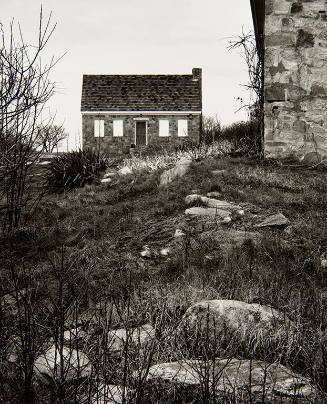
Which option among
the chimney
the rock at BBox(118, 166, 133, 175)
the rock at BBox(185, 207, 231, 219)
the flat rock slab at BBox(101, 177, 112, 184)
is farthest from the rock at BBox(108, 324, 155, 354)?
the chimney

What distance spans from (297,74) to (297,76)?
34mm

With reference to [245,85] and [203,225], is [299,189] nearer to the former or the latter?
[203,225]

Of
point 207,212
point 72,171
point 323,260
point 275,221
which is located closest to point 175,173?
point 207,212

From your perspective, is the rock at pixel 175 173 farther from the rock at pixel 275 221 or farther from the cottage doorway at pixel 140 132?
the cottage doorway at pixel 140 132

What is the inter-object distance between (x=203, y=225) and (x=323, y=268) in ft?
4.67

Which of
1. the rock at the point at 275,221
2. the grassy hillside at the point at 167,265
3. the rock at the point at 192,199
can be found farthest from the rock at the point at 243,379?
the rock at the point at 192,199

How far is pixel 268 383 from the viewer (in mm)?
2477

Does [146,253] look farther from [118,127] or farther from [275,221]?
[118,127]

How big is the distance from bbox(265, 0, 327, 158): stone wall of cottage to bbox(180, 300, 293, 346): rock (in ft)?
16.4

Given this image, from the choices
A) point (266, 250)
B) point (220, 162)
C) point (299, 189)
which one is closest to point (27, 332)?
point (266, 250)

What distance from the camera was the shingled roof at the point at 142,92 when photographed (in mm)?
24359

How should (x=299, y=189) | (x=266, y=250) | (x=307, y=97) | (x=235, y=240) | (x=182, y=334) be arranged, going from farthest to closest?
1. (x=307, y=97)
2. (x=299, y=189)
3. (x=235, y=240)
4. (x=266, y=250)
5. (x=182, y=334)

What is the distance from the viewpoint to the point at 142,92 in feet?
82.0

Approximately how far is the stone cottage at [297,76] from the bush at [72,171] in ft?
13.8
